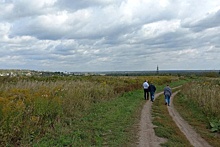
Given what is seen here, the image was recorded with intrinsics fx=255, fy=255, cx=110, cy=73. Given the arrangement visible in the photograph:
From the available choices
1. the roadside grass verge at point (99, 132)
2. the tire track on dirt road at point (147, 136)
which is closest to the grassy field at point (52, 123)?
the roadside grass verge at point (99, 132)

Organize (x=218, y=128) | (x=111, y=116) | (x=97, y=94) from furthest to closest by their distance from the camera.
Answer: (x=97, y=94) → (x=111, y=116) → (x=218, y=128)

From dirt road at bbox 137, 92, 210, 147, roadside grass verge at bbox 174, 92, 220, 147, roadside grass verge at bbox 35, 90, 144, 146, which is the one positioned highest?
roadside grass verge at bbox 35, 90, 144, 146

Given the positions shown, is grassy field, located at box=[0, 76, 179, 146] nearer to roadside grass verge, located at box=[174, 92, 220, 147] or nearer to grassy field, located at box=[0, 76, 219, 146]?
grassy field, located at box=[0, 76, 219, 146]

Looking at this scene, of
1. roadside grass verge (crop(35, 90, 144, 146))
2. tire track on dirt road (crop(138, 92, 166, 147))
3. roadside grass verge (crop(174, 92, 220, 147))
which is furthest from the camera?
roadside grass verge (crop(174, 92, 220, 147))

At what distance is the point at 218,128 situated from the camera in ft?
40.3

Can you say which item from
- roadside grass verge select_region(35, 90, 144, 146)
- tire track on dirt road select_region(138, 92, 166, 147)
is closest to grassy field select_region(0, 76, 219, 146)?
roadside grass verge select_region(35, 90, 144, 146)

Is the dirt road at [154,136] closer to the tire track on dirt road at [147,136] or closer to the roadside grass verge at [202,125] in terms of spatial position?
the tire track on dirt road at [147,136]

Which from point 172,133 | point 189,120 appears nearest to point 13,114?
point 172,133

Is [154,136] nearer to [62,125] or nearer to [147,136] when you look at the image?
[147,136]

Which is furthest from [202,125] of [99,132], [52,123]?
[52,123]

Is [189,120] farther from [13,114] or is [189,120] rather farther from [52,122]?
[13,114]

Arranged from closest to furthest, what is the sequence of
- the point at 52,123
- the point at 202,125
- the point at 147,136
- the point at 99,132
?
the point at 147,136 → the point at 99,132 → the point at 52,123 → the point at 202,125

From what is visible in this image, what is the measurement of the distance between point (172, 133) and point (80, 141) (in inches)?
166

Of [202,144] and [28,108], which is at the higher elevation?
[28,108]
